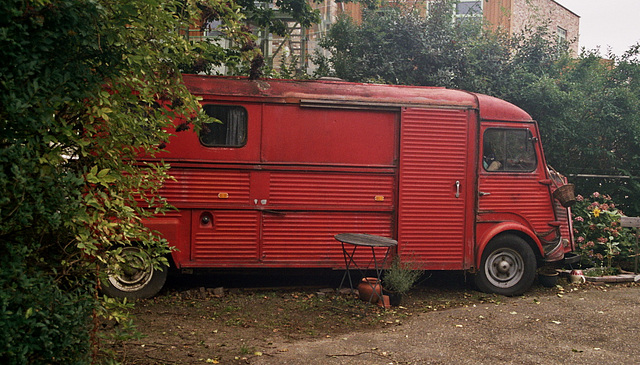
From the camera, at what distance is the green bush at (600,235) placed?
1080 cm

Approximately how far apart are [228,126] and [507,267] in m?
4.31

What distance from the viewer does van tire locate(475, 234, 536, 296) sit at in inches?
355

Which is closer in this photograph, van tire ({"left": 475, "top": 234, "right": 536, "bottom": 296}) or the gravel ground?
the gravel ground

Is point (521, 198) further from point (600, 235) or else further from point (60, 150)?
point (60, 150)

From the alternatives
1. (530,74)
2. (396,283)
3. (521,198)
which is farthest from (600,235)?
(396,283)

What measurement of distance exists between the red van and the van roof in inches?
0.6

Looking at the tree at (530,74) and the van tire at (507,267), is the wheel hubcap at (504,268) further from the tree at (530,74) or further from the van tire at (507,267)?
the tree at (530,74)

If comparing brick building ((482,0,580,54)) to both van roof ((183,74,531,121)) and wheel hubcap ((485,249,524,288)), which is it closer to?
van roof ((183,74,531,121))

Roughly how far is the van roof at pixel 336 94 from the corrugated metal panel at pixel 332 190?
0.96m

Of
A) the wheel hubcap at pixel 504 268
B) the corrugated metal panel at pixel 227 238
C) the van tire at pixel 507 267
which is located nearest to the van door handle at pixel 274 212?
the corrugated metal panel at pixel 227 238

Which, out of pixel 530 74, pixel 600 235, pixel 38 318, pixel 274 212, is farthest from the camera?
pixel 530 74

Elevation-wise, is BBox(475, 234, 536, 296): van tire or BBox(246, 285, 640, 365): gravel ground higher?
BBox(475, 234, 536, 296): van tire

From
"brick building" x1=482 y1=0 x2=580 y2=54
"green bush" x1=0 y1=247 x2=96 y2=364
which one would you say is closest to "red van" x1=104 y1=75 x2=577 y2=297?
"green bush" x1=0 y1=247 x2=96 y2=364

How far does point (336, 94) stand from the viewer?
8.63 m
